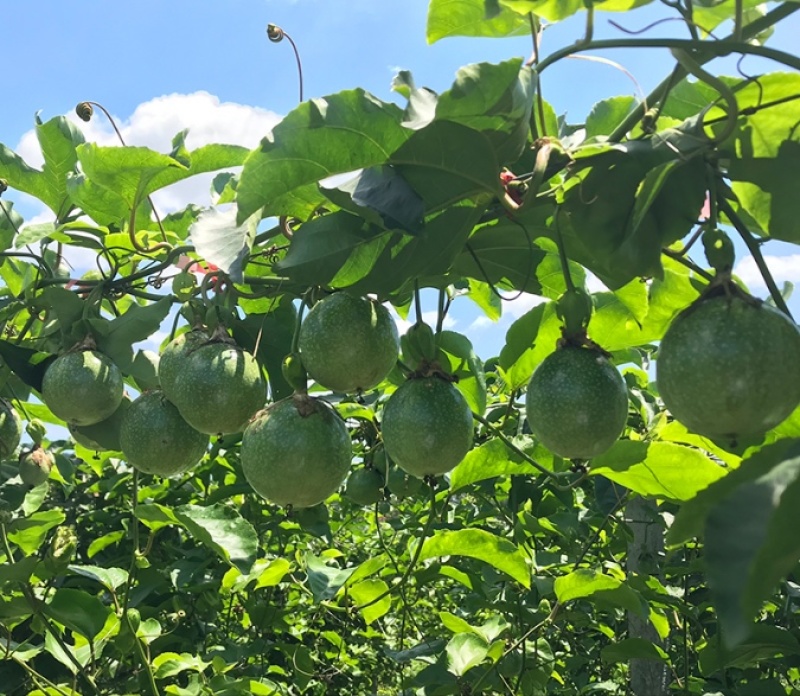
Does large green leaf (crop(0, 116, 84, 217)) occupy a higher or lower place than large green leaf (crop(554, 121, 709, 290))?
higher

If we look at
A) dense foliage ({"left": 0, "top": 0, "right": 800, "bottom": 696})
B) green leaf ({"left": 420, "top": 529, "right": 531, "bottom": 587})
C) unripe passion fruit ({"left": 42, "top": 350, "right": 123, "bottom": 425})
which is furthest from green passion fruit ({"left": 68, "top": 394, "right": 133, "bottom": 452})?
green leaf ({"left": 420, "top": 529, "right": 531, "bottom": 587})

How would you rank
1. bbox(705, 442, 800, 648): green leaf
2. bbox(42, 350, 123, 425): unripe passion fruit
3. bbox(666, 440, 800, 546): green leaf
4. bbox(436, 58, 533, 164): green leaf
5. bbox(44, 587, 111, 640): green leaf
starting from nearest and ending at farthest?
1. bbox(705, 442, 800, 648): green leaf
2. bbox(666, 440, 800, 546): green leaf
3. bbox(436, 58, 533, 164): green leaf
4. bbox(42, 350, 123, 425): unripe passion fruit
5. bbox(44, 587, 111, 640): green leaf

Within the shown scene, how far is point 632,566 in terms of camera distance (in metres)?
3.13

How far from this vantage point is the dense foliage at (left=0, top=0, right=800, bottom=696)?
1063 millimetres

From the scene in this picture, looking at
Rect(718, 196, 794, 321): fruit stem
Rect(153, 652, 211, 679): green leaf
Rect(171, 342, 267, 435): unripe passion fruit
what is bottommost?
Rect(153, 652, 211, 679): green leaf

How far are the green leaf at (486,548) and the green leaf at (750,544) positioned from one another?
143 centimetres

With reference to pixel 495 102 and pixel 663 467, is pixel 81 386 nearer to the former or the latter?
pixel 495 102

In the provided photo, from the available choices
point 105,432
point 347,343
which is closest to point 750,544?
point 347,343

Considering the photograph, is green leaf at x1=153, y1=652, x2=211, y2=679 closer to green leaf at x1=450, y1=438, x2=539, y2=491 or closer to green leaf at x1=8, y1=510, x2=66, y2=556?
green leaf at x1=8, y1=510, x2=66, y2=556

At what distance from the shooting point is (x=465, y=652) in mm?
2436

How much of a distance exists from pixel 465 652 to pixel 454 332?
1085mm

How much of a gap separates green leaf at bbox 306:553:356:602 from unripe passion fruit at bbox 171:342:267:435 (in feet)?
2.62

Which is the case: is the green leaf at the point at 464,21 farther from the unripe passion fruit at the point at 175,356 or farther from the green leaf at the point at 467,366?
the green leaf at the point at 467,366

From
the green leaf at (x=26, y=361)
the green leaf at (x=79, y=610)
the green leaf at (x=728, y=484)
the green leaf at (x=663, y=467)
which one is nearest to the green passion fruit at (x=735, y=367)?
the green leaf at (x=728, y=484)
